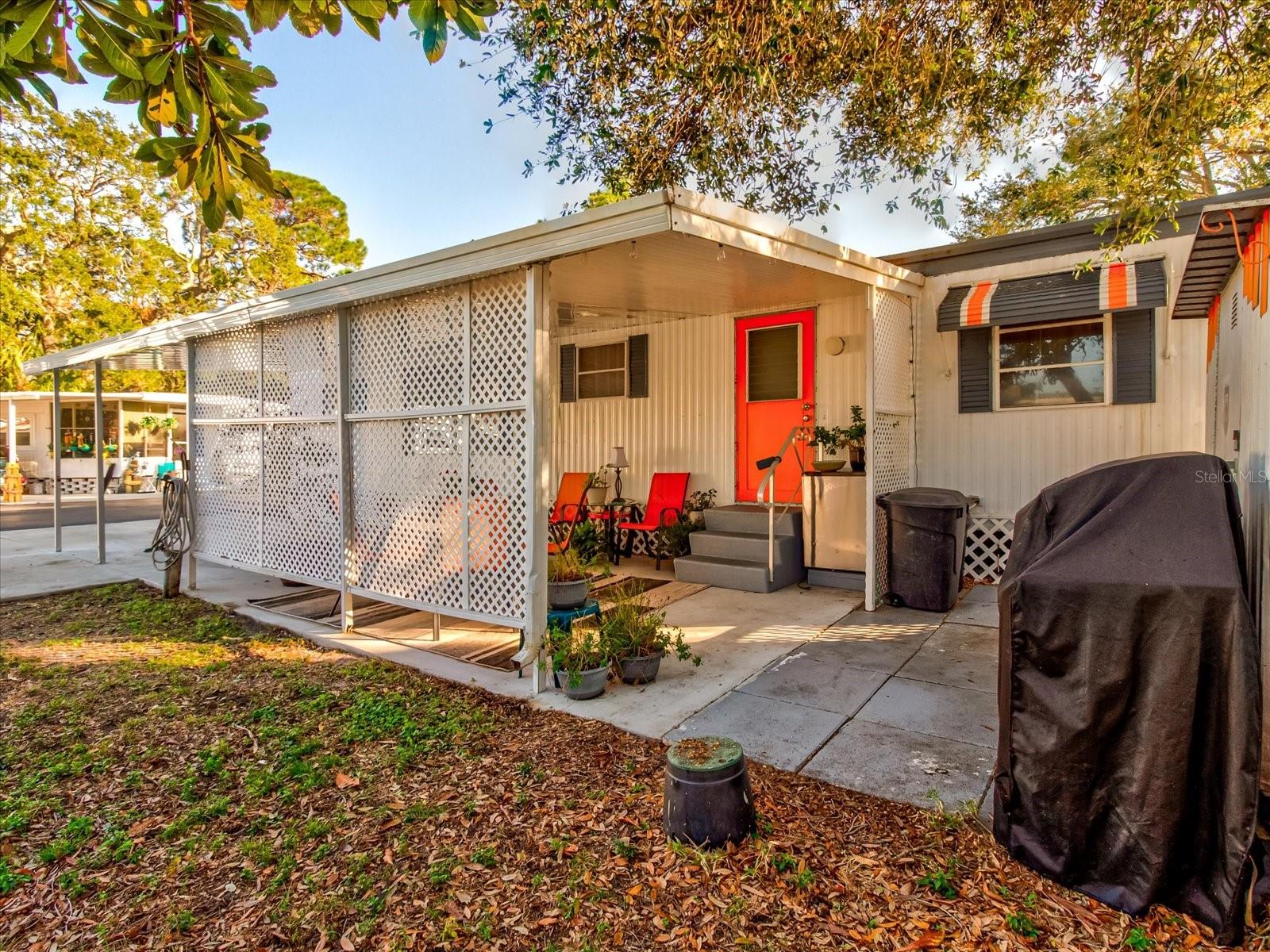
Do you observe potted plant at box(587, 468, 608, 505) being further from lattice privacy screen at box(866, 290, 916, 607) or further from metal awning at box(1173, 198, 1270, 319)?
metal awning at box(1173, 198, 1270, 319)

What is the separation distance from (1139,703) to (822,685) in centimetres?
206

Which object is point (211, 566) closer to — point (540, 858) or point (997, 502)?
point (540, 858)

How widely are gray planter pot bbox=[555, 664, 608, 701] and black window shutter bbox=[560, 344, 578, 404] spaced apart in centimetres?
572

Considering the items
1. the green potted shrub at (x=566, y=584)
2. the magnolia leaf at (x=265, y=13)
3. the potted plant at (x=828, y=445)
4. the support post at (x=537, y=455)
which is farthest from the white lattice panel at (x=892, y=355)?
the magnolia leaf at (x=265, y=13)

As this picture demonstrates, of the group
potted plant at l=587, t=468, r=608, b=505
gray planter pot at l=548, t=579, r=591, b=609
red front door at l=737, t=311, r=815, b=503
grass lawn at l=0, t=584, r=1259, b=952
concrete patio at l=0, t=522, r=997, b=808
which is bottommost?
grass lawn at l=0, t=584, r=1259, b=952

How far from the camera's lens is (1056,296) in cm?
573

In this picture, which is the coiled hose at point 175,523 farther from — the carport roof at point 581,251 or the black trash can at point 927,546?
the black trash can at point 927,546

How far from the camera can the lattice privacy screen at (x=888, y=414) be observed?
5.75m

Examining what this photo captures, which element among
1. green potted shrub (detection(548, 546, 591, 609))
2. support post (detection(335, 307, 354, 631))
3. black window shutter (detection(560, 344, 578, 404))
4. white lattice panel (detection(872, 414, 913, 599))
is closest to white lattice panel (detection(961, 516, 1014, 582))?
white lattice panel (detection(872, 414, 913, 599))

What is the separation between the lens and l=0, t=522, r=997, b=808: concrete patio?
3027mm

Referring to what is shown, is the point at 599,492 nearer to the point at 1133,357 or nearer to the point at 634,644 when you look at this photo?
the point at 634,644

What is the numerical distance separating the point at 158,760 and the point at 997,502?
6.51 metres

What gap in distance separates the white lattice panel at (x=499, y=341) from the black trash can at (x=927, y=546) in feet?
10.8

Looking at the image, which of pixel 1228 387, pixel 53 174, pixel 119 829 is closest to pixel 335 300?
pixel 119 829
